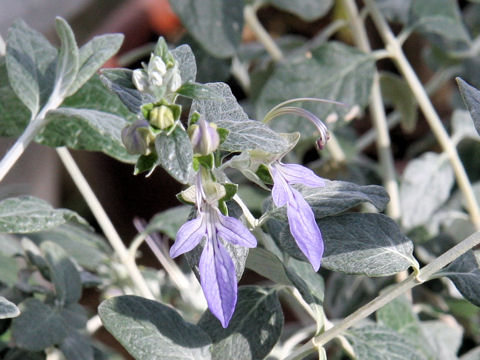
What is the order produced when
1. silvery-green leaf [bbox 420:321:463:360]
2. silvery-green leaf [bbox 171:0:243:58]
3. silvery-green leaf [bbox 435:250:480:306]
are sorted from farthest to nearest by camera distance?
silvery-green leaf [bbox 171:0:243:58] → silvery-green leaf [bbox 420:321:463:360] → silvery-green leaf [bbox 435:250:480:306]

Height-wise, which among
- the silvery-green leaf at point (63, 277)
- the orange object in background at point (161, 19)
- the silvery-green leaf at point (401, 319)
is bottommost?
→ the orange object in background at point (161, 19)

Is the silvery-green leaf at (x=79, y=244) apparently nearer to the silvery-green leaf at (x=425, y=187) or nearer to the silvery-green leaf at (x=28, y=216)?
the silvery-green leaf at (x=28, y=216)

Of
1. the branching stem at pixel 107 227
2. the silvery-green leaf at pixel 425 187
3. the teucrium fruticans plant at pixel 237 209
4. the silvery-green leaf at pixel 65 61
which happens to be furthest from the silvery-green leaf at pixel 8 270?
the silvery-green leaf at pixel 425 187

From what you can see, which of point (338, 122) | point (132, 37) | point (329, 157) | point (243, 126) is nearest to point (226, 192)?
point (243, 126)

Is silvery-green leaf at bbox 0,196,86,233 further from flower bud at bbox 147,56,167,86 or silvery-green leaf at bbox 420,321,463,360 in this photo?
silvery-green leaf at bbox 420,321,463,360

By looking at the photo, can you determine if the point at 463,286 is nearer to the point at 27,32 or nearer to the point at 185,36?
the point at 27,32

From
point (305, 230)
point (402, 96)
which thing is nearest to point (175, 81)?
point (305, 230)

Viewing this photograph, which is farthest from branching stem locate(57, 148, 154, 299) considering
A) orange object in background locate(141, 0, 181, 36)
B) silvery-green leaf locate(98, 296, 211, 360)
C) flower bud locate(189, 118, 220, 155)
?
orange object in background locate(141, 0, 181, 36)
